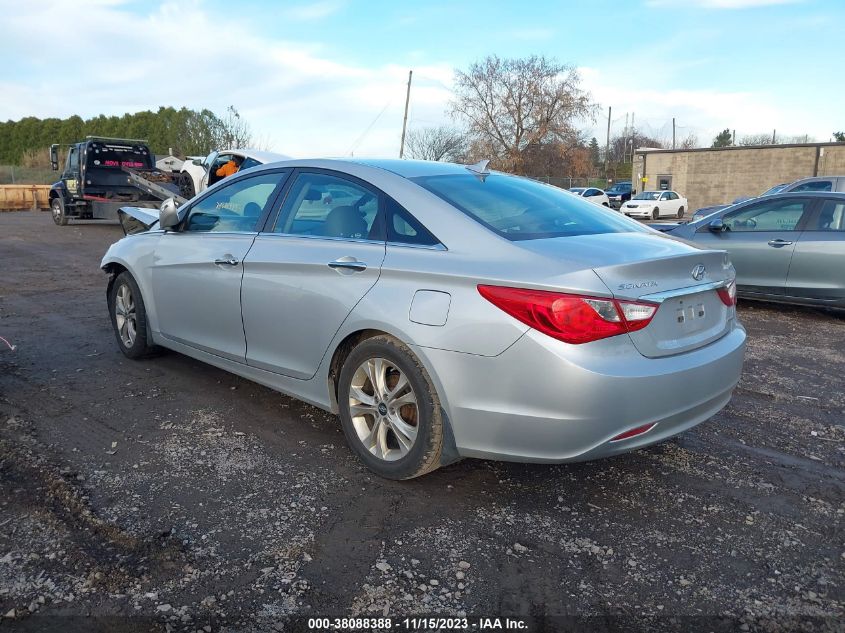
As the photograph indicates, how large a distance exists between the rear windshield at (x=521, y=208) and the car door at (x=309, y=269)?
427 mm

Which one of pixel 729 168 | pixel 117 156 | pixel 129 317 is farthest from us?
pixel 729 168

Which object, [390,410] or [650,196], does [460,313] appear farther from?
[650,196]

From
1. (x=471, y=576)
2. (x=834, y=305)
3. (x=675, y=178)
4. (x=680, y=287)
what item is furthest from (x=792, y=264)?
(x=675, y=178)

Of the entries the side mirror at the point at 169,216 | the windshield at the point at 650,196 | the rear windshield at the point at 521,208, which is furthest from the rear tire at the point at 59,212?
the windshield at the point at 650,196

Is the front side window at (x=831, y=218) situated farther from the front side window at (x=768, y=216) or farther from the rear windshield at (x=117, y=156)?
the rear windshield at (x=117, y=156)

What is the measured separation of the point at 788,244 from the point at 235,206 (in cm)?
634

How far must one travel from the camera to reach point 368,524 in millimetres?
3016

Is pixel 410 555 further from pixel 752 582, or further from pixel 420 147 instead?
pixel 420 147

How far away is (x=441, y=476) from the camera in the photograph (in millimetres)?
3516

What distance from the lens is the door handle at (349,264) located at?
346cm

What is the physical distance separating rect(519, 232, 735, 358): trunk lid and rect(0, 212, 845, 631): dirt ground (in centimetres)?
81

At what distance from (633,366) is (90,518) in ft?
7.99

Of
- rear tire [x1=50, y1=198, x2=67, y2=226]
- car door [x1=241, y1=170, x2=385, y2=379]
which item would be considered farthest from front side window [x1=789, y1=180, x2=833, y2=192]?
rear tire [x1=50, y1=198, x2=67, y2=226]

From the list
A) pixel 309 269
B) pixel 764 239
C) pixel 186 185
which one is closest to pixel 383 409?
pixel 309 269
